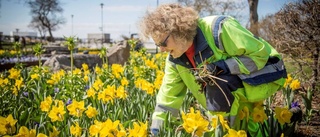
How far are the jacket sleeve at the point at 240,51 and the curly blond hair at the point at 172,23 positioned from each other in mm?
203

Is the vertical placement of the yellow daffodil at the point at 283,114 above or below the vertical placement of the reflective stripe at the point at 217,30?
below

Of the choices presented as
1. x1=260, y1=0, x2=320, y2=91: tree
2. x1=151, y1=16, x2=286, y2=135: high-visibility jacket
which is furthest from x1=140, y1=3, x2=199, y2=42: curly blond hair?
x1=260, y1=0, x2=320, y2=91: tree

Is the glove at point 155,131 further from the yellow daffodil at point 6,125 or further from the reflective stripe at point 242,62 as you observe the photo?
the yellow daffodil at point 6,125

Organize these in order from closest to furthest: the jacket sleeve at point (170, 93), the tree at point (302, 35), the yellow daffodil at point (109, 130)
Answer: the yellow daffodil at point (109, 130)
the jacket sleeve at point (170, 93)
the tree at point (302, 35)

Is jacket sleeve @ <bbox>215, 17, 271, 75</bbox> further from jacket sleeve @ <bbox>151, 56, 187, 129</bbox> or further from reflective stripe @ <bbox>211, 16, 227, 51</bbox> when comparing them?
jacket sleeve @ <bbox>151, 56, 187, 129</bbox>

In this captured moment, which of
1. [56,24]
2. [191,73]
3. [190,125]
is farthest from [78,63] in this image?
[56,24]

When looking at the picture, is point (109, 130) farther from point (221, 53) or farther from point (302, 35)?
point (302, 35)

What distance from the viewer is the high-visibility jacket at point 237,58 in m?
1.71

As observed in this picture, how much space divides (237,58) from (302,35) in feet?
6.38

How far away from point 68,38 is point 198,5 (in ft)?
43.1

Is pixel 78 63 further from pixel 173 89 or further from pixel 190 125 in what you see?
pixel 190 125

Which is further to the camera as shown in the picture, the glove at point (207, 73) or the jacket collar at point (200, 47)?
the jacket collar at point (200, 47)

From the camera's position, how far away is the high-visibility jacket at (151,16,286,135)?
1713 mm

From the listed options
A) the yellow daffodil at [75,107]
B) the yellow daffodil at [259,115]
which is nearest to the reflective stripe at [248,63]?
the yellow daffodil at [259,115]
